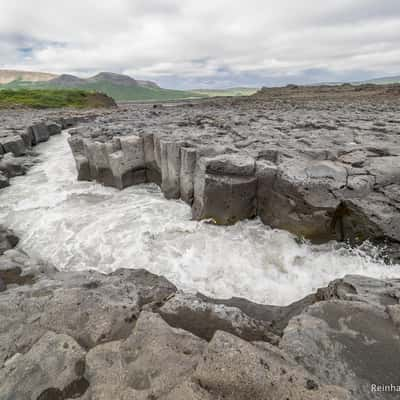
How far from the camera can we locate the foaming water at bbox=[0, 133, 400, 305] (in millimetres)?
5301

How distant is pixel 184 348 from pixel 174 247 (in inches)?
157

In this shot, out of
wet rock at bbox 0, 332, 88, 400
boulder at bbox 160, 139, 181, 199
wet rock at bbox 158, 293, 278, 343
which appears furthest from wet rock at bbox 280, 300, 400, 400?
boulder at bbox 160, 139, 181, 199

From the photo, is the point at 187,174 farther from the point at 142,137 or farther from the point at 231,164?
the point at 142,137

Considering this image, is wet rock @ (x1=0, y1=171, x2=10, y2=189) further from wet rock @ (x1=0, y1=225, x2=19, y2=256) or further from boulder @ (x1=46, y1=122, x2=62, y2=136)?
boulder @ (x1=46, y1=122, x2=62, y2=136)

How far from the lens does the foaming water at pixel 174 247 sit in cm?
530

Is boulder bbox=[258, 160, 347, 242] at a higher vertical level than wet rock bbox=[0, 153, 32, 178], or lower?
higher

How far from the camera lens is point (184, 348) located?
258 centimetres

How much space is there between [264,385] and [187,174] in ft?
22.0

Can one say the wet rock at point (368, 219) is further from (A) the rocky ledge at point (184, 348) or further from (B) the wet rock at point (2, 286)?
(B) the wet rock at point (2, 286)

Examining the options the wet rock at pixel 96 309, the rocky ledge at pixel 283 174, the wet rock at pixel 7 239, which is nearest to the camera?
the wet rock at pixel 96 309

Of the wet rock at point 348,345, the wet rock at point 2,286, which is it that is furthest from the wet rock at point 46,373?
the wet rock at point 2,286

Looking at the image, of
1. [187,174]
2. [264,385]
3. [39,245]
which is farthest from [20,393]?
[187,174]

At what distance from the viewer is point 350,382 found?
229 cm

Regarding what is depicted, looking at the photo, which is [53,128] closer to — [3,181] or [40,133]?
[40,133]
